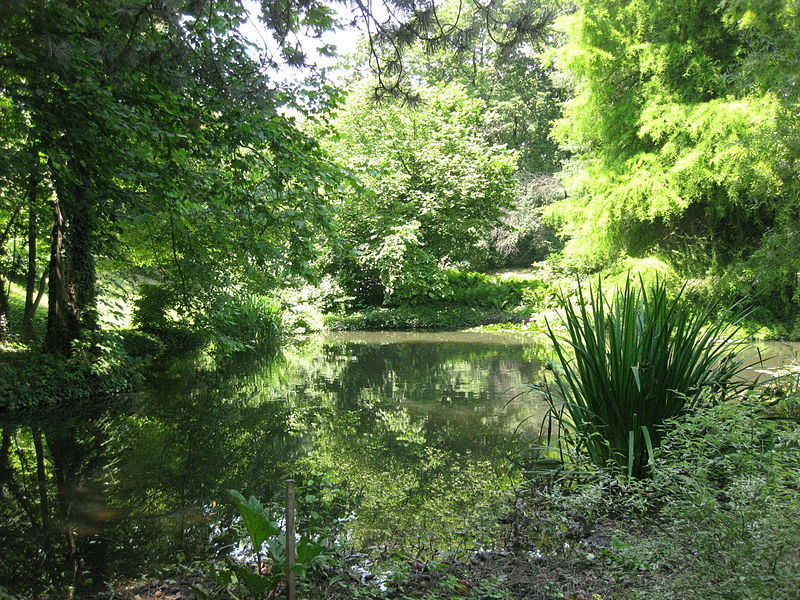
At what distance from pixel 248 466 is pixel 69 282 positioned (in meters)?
4.64

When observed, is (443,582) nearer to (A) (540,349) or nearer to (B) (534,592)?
(B) (534,592)

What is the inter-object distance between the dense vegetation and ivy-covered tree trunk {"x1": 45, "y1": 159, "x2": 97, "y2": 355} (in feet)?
0.10

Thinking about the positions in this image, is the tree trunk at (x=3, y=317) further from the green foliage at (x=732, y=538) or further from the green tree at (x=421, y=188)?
the green tree at (x=421, y=188)

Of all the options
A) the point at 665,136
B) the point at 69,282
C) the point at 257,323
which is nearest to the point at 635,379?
the point at 69,282

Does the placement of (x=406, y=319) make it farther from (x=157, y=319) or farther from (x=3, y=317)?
(x=3, y=317)

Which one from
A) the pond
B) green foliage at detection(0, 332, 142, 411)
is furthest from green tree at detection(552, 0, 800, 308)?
green foliage at detection(0, 332, 142, 411)

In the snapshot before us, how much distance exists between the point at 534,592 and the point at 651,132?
11.1 m

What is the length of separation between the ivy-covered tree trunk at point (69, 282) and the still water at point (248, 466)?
1.22m

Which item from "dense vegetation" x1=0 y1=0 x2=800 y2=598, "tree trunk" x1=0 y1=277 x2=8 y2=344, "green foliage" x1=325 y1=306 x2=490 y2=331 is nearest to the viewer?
"dense vegetation" x1=0 y1=0 x2=800 y2=598

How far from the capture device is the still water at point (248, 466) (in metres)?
3.21

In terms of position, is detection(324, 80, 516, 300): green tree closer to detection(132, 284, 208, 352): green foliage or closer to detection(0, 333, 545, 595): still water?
detection(132, 284, 208, 352): green foliage

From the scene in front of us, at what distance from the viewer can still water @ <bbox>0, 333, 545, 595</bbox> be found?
10.5 ft

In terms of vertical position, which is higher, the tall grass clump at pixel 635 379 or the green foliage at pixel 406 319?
the green foliage at pixel 406 319

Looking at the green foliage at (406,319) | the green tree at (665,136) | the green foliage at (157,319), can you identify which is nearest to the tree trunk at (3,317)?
the green foliage at (157,319)
